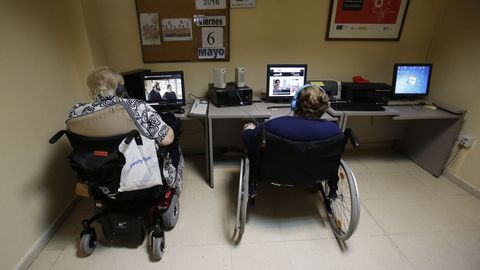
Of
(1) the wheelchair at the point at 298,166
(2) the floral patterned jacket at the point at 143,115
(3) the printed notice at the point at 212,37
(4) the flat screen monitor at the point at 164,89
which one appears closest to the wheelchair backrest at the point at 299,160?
(1) the wheelchair at the point at 298,166

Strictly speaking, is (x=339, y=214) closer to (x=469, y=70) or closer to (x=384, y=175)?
(x=384, y=175)

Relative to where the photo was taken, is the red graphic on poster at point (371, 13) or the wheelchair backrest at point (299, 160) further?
the red graphic on poster at point (371, 13)

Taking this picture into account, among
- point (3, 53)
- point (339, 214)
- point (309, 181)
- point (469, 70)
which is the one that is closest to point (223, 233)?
point (309, 181)

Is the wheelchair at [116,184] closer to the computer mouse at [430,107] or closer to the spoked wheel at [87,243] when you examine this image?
the spoked wheel at [87,243]

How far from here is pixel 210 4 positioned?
2352mm

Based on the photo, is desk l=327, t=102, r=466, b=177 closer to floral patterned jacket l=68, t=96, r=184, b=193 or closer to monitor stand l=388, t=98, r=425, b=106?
monitor stand l=388, t=98, r=425, b=106

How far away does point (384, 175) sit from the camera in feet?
8.48

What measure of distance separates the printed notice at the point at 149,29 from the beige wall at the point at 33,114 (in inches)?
22.3

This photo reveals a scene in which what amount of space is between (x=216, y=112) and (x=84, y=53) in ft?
4.30

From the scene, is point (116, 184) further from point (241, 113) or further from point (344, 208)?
point (344, 208)

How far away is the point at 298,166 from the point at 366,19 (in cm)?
202

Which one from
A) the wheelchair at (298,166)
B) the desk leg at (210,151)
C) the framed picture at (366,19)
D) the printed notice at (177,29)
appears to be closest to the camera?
the wheelchair at (298,166)

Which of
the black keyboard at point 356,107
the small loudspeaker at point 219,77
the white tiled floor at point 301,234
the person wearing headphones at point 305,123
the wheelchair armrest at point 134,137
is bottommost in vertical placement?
the white tiled floor at point 301,234

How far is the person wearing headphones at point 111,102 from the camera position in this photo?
1.40 meters
